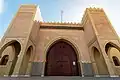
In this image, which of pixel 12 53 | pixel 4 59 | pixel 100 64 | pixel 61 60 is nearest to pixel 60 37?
pixel 61 60

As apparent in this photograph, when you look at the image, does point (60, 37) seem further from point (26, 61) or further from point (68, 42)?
point (26, 61)

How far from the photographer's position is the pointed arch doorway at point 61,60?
8258mm

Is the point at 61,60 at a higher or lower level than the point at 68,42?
lower

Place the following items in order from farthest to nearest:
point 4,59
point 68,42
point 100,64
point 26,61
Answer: point 68,42
point 4,59
point 100,64
point 26,61

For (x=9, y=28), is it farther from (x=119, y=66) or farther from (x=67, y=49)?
(x=119, y=66)

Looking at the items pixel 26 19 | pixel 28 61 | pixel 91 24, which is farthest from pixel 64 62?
pixel 26 19

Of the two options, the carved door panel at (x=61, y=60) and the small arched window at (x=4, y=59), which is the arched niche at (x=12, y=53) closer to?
the small arched window at (x=4, y=59)

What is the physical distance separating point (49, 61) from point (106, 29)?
14.3ft

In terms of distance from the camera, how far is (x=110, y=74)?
6148mm

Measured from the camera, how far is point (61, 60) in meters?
8.66

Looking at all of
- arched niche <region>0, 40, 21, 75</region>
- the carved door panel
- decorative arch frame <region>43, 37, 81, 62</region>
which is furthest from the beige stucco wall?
arched niche <region>0, 40, 21, 75</region>

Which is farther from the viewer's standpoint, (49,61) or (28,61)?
(49,61)

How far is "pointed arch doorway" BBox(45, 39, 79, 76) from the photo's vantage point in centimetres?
826

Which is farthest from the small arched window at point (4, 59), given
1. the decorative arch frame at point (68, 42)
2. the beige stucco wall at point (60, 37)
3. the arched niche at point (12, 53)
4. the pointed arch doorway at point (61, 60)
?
the pointed arch doorway at point (61, 60)
